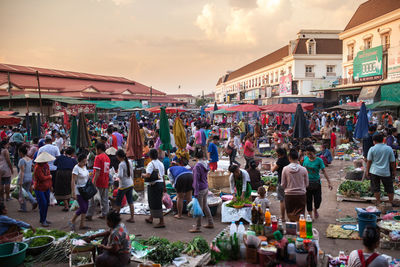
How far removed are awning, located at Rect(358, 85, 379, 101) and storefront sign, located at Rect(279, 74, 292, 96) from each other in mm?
12885

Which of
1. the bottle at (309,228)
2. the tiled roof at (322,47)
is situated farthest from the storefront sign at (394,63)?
the bottle at (309,228)

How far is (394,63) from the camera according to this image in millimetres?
21281

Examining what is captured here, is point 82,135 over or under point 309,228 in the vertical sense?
over

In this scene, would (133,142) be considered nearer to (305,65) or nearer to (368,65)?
(368,65)

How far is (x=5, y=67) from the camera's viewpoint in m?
39.1

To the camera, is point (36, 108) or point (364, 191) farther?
point (36, 108)

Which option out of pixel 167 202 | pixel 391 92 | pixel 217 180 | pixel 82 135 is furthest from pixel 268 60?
pixel 167 202

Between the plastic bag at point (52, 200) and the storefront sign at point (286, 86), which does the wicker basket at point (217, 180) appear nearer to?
the plastic bag at point (52, 200)

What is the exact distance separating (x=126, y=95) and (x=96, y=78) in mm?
11013

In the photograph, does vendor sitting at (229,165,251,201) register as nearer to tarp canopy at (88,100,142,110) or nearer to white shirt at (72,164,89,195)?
white shirt at (72,164,89,195)

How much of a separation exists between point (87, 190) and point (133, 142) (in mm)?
2999

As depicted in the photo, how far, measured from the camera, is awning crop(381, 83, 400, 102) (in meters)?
21.3

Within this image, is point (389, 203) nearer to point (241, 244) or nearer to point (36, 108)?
point (241, 244)

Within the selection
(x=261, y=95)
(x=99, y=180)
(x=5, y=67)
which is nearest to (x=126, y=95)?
(x=5, y=67)
